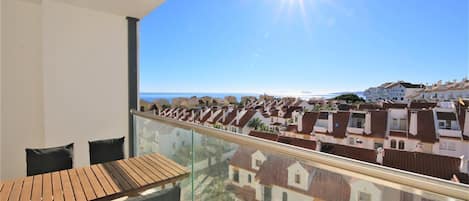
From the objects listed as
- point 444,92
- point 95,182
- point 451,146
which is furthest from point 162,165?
point 451,146

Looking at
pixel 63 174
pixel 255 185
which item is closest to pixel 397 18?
pixel 255 185

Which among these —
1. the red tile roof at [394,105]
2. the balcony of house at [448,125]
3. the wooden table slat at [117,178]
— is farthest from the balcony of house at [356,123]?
the wooden table slat at [117,178]

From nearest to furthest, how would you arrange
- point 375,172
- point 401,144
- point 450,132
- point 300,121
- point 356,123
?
1. point 375,172
2. point 450,132
3. point 401,144
4. point 356,123
5. point 300,121

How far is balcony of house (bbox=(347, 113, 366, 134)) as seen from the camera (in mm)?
11712

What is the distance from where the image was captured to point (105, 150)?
2285 millimetres

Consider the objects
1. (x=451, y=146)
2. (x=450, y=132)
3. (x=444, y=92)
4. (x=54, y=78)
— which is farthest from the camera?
(x=451, y=146)

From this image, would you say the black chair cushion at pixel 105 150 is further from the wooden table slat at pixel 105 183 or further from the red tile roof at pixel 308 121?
the red tile roof at pixel 308 121

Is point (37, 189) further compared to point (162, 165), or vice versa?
point (162, 165)

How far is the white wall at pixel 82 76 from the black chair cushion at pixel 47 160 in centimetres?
108

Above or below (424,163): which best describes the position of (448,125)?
above

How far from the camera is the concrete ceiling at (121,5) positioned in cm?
285

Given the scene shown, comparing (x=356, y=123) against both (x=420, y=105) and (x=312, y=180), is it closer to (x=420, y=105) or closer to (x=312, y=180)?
(x=420, y=105)

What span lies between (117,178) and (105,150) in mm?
826

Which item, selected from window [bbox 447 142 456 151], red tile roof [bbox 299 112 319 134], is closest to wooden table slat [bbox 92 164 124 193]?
red tile roof [bbox 299 112 319 134]
